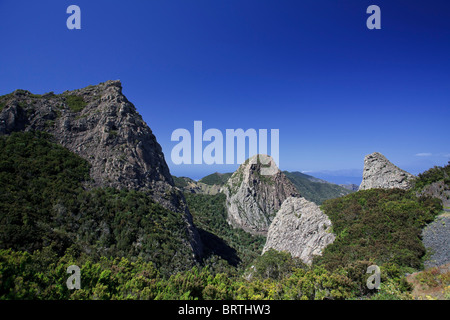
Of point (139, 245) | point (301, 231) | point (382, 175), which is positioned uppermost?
point (382, 175)

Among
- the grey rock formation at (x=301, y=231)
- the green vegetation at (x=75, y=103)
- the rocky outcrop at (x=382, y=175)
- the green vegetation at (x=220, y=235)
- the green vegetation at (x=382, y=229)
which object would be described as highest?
the green vegetation at (x=75, y=103)

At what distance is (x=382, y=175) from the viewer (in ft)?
171

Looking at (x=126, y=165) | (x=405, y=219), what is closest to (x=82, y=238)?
(x=126, y=165)

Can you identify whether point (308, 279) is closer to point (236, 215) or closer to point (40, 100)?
point (40, 100)

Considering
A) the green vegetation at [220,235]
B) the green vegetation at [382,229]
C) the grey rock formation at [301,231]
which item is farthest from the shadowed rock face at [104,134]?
the green vegetation at [382,229]

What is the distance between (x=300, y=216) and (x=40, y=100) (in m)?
76.2

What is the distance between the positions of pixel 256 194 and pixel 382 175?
60.1m

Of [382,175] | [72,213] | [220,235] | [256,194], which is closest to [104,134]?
[72,213]

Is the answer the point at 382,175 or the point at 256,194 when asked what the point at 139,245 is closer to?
the point at 382,175

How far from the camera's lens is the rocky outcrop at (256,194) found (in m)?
98.8

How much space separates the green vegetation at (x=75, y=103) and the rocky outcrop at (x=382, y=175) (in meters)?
87.7

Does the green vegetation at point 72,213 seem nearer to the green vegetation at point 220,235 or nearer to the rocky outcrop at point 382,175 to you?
the green vegetation at point 220,235

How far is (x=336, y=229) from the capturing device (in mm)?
33594

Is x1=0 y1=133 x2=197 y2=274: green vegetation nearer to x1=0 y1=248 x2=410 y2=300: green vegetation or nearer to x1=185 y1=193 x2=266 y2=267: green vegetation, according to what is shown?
x1=0 y1=248 x2=410 y2=300: green vegetation
